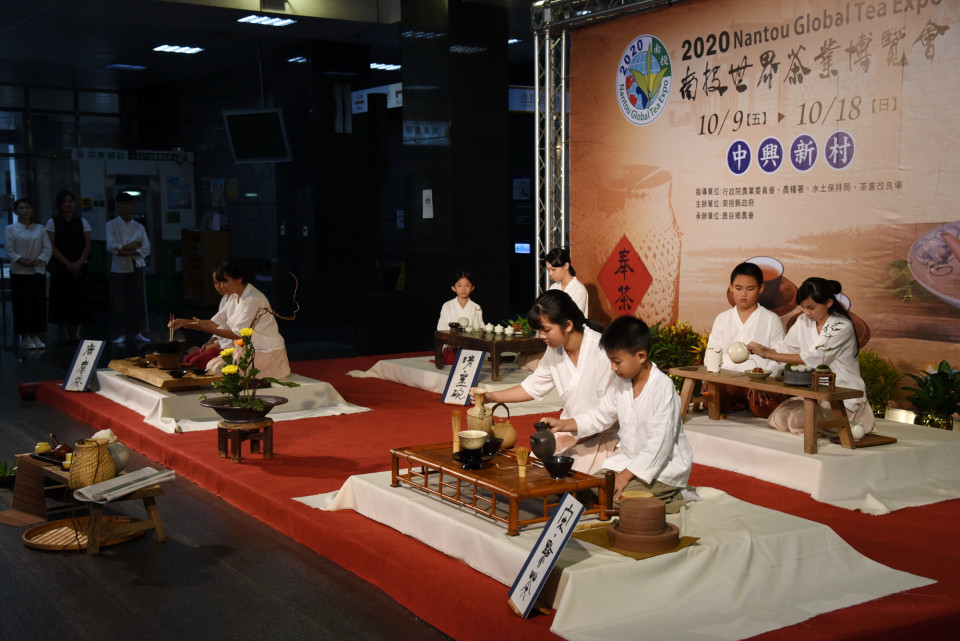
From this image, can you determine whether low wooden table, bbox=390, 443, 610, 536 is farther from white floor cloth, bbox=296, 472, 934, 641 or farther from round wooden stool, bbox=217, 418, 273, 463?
round wooden stool, bbox=217, 418, 273, 463

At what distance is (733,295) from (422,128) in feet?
15.7

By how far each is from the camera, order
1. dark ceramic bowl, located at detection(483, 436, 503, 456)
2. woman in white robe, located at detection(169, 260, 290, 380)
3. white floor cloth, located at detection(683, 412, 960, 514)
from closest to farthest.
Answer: dark ceramic bowl, located at detection(483, 436, 503, 456) → white floor cloth, located at detection(683, 412, 960, 514) → woman in white robe, located at detection(169, 260, 290, 380)

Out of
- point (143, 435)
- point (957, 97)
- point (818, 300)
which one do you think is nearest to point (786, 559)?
point (818, 300)

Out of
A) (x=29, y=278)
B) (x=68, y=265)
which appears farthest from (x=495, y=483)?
(x=29, y=278)

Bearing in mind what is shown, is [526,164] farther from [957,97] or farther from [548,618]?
[548,618]

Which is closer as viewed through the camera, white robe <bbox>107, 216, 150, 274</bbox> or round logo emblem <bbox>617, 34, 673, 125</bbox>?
round logo emblem <bbox>617, 34, 673, 125</bbox>

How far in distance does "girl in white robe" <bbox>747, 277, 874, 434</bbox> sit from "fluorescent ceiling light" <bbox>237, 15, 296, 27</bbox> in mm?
7538

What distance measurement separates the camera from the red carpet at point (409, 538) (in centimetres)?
290

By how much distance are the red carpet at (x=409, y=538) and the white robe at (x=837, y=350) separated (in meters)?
0.66

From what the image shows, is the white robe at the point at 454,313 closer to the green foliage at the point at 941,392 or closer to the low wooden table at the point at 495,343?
the low wooden table at the point at 495,343

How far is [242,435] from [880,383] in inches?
140

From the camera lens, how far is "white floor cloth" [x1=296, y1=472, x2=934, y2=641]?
9.15ft

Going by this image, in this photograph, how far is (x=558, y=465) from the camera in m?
3.24

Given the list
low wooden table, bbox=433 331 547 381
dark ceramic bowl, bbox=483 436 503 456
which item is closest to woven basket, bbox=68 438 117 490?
dark ceramic bowl, bbox=483 436 503 456
